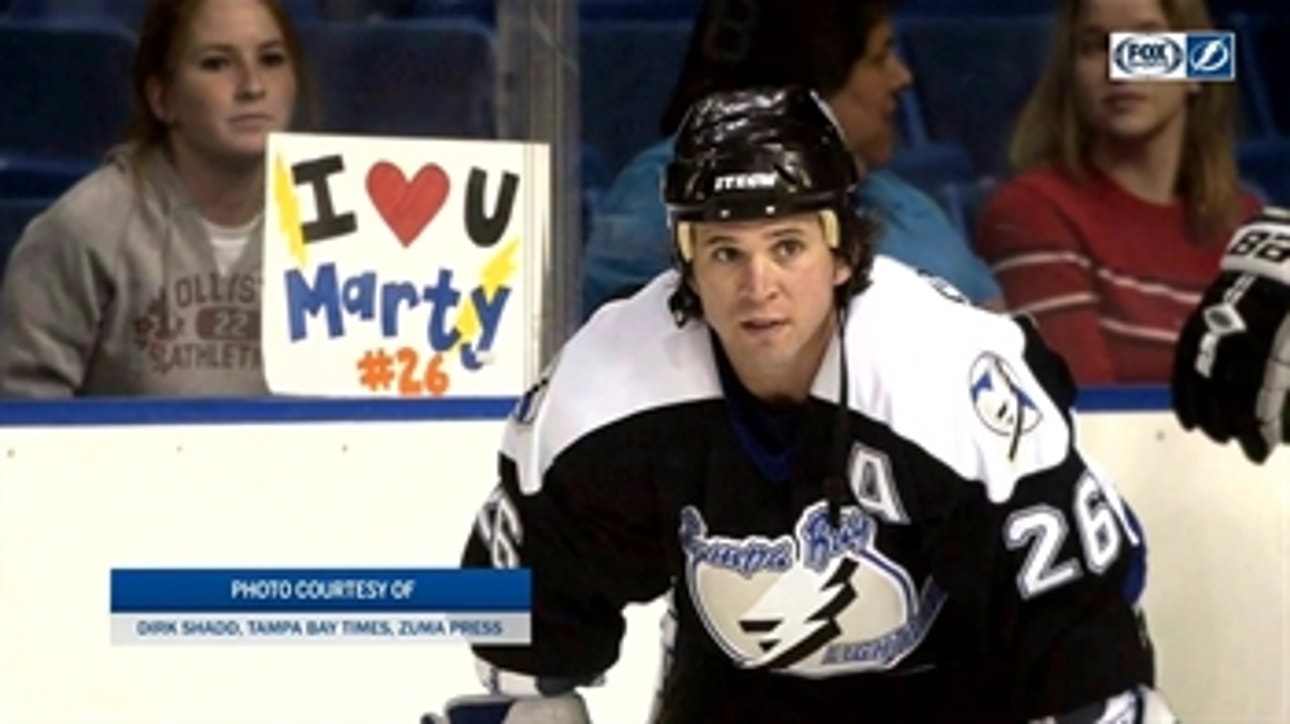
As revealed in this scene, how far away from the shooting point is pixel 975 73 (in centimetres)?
291

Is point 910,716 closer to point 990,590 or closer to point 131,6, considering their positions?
point 990,590

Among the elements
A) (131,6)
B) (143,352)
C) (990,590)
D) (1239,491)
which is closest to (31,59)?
(131,6)

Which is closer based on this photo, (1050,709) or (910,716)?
(1050,709)

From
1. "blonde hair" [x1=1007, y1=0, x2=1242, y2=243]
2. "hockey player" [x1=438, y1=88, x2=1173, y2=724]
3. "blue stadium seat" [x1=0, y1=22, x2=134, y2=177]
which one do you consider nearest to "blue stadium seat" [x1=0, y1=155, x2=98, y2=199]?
"blue stadium seat" [x1=0, y1=22, x2=134, y2=177]

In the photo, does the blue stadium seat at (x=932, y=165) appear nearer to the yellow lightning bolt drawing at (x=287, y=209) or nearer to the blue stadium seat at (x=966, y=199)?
the blue stadium seat at (x=966, y=199)

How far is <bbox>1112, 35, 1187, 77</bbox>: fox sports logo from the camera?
2885mm

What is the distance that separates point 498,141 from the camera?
284cm

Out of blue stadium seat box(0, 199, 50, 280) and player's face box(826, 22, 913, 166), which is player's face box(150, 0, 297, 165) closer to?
blue stadium seat box(0, 199, 50, 280)

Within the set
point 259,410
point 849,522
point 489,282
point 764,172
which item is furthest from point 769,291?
point 259,410

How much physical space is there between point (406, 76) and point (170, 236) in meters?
0.29

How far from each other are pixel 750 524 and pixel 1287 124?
949 millimetres

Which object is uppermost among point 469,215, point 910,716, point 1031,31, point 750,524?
point 1031,31

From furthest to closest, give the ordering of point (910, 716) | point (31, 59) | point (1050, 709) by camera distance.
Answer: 1. point (31, 59)
2. point (910, 716)
3. point (1050, 709)

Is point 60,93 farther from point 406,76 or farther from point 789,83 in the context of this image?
point 789,83
